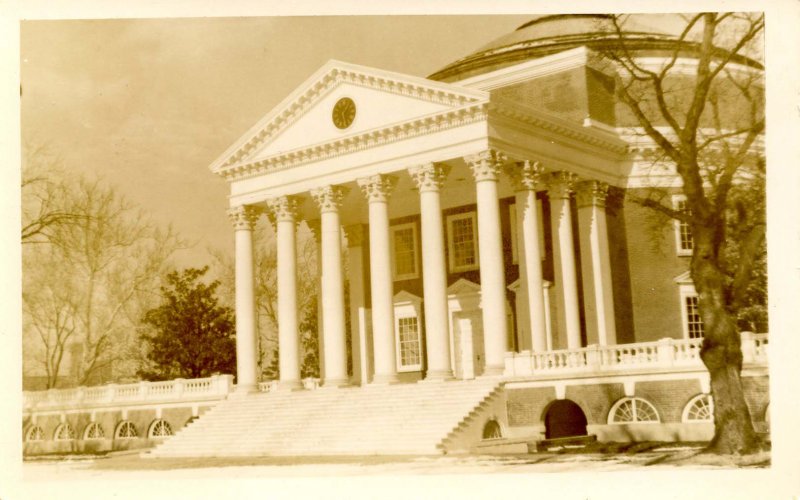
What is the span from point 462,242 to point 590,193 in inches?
231

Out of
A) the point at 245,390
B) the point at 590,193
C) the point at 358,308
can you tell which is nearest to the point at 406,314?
the point at 358,308

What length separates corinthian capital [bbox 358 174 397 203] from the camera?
36.7 metres

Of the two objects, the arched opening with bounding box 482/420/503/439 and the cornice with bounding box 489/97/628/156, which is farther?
the cornice with bounding box 489/97/628/156

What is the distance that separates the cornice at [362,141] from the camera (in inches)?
1355

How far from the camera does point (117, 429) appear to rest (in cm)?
4347

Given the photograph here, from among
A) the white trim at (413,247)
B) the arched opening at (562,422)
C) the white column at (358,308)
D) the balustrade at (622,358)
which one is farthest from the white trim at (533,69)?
the arched opening at (562,422)

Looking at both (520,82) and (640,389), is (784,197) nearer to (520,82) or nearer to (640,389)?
(640,389)

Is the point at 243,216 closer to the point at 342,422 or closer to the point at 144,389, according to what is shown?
the point at 144,389

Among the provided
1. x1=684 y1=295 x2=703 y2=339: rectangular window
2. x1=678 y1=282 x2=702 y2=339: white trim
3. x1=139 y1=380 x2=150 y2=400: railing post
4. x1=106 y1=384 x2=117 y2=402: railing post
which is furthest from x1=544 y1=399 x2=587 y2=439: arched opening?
x1=106 y1=384 x2=117 y2=402: railing post

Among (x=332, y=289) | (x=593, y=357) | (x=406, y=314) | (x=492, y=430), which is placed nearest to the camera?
(x=492, y=430)

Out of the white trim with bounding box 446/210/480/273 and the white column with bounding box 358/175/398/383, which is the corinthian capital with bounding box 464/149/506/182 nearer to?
the white column with bounding box 358/175/398/383

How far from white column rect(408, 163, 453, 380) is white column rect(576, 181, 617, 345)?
604 cm

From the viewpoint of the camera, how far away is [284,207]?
131 ft

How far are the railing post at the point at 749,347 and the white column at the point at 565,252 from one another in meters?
8.31
